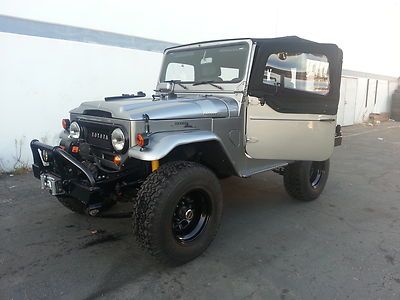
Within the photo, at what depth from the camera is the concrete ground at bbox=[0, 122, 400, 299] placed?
2.81 meters

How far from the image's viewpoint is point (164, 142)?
291 centimetres

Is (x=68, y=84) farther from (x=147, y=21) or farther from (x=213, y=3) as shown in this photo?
(x=213, y=3)

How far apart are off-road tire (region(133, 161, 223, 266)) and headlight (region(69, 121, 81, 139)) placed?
1.10 meters

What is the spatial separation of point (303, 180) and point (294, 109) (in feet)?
3.57

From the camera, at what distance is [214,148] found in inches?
139

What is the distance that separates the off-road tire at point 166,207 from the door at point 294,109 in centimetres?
95

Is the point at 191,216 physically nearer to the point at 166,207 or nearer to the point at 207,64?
the point at 166,207

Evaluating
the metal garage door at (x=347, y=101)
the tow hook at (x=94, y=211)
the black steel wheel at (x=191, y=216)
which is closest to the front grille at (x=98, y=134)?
the tow hook at (x=94, y=211)

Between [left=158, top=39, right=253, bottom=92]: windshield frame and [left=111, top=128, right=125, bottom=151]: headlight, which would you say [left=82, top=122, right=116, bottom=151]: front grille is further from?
[left=158, top=39, right=253, bottom=92]: windshield frame

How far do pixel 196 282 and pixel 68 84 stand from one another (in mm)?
5049

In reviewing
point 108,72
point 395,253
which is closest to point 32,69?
point 108,72

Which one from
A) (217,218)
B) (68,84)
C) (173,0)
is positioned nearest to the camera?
(217,218)

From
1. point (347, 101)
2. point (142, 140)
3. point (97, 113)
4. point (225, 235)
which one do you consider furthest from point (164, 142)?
point (347, 101)

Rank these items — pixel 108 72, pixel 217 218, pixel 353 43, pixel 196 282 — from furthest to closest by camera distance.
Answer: pixel 353 43 < pixel 108 72 < pixel 217 218 < pixel 196 282
